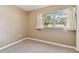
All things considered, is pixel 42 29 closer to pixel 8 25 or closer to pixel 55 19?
pixel 55 19

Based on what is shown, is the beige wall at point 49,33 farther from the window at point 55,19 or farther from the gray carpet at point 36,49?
the gray carpet at point 36,49

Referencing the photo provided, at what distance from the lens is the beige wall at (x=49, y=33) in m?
2.64

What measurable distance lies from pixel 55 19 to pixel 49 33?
69 cm

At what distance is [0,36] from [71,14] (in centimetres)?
254

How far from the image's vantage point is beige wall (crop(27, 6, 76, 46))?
8.65 feet

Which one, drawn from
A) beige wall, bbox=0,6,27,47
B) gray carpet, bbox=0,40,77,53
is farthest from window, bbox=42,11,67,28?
beige wall, bbox=0,6,27,47

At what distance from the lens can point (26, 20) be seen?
404 centimetres

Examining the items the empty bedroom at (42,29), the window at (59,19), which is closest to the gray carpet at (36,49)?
A: the empty bedroom at (42,29)

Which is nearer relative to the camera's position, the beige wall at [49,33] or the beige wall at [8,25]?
the beige wall at [8,25]

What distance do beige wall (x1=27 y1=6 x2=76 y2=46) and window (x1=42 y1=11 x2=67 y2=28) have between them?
21 cm

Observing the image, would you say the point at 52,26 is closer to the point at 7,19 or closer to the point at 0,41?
the point at 7,19

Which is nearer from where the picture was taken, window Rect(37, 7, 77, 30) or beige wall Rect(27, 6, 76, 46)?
window Rect(37, 7, 77, 30)

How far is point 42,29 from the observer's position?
346 centimetres

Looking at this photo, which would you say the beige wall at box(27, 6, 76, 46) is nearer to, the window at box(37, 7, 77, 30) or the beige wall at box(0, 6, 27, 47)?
the window at box(37, 7, 77, 30)
